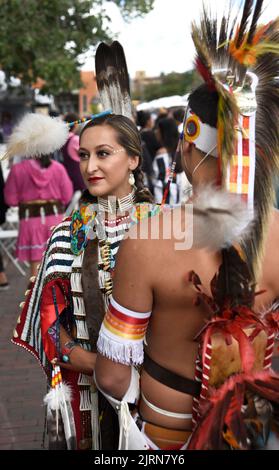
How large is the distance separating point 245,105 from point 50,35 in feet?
29.8

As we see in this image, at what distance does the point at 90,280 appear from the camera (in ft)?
7.54

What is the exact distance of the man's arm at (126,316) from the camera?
1611 millimetres

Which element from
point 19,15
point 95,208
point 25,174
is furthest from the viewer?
point 19,15

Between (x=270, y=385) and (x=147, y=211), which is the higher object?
(x=147, y=211)

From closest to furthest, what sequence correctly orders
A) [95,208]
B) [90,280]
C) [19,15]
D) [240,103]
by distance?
[240,103]
[90,280]
[95,208]
[19,15]

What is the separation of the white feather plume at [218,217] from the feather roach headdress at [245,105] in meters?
0.09

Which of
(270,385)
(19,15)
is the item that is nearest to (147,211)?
(270,385)

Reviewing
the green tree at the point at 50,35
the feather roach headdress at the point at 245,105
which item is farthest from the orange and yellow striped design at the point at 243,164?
the green tree at the point at 50,35

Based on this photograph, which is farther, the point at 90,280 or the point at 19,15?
the point at 19,15

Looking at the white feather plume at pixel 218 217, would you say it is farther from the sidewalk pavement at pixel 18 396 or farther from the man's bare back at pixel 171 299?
the sidewalk pavement at pixel 18 396

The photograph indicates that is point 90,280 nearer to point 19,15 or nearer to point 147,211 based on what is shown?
point 147,211

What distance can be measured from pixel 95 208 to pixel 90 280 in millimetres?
342

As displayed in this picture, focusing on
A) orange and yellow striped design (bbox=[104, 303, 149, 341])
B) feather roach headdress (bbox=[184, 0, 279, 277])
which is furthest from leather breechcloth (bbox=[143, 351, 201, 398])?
feather roach headdress (bbox=[184, 0, 279, 277])

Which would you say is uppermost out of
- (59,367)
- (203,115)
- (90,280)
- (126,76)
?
(126,76)
